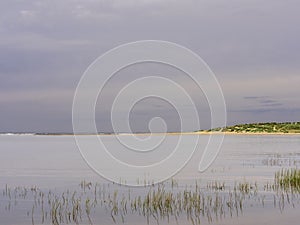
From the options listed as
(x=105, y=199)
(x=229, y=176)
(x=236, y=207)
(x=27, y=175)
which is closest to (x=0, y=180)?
(x=27, y=175)

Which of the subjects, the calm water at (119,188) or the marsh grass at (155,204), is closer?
the calm water at (119,188)

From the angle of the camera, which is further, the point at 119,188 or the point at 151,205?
the point at 119,188

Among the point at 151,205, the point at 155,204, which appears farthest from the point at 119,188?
the point at 155,204

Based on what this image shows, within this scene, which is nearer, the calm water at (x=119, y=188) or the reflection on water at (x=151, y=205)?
the calm water at (x=119, y=188)

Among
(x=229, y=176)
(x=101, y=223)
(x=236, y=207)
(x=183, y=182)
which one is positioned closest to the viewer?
(x=101, y=223)

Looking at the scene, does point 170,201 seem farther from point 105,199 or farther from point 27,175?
point 27,175

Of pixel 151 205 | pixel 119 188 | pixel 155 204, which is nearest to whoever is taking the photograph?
pixel 155 204

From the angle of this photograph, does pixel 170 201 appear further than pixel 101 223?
Yes

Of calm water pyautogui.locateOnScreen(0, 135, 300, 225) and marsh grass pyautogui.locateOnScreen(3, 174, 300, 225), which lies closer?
calm water pyautogui.locateOnScreen(0, 135, 300, 225)

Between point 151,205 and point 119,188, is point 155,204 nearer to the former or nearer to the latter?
point 151,205

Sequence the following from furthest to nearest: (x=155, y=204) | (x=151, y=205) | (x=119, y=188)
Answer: (x=119, y=188) → (x=151, y=205) → (x=155, y=204)

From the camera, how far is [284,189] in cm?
3256

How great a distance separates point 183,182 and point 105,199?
10355 mm

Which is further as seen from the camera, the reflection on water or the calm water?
the reflection on water
